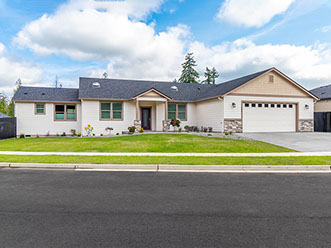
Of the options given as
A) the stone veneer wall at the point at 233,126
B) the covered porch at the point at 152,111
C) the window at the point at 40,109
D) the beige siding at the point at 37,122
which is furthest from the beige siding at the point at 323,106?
the window at the point at 40,109

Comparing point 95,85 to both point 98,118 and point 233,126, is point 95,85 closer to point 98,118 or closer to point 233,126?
point 98,118

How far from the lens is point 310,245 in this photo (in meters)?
3.04

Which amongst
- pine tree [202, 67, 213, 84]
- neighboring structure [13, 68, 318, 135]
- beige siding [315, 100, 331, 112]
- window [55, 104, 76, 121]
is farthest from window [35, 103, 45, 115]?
pine tree [202, 67, 213, 84]

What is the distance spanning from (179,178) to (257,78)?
1612 centimetres

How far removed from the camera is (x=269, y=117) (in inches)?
808

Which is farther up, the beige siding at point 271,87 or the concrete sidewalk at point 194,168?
the beige siding at point 271,87

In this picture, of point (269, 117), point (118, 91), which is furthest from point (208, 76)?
point (118, 91)

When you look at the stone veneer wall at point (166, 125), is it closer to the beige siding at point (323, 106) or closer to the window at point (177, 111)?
the window at point (177, 111)

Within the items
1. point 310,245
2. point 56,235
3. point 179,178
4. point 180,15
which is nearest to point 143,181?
point 179,178

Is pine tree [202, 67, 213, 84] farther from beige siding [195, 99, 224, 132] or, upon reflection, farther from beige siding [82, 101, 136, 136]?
beige siding [82, 101, 136, 136]

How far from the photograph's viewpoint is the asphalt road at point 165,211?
3.21 meters

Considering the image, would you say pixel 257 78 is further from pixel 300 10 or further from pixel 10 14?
pixel 10 14

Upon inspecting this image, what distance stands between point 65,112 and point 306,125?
22887 millimetres

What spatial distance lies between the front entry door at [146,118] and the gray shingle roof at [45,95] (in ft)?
21.1
